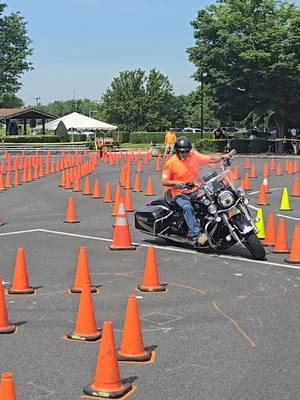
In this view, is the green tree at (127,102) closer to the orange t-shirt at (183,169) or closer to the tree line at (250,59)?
the tree line at (250,59)

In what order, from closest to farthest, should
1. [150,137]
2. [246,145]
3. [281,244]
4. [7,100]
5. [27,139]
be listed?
[281,244], [246,145], [27,139], [150,137], [7,100]

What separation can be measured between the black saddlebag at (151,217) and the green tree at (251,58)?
112 ft

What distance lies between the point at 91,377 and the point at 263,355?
4.84 ft

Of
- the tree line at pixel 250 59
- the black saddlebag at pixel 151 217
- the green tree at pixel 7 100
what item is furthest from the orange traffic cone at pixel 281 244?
the green tree at pixel 7 100

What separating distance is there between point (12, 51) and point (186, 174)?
280ft

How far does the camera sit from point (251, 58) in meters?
43.9

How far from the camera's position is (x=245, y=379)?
512 cm

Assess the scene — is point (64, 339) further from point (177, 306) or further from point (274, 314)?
point (274, 314)

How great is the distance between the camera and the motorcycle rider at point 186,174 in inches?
410

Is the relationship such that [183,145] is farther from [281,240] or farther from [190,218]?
[281,240]

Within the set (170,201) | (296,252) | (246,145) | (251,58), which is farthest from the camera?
(246,145)

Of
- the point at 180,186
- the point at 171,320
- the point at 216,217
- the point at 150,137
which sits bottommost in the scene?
the point at 171,320

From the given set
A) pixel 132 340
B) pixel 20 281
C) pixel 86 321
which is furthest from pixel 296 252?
pixel 132 340

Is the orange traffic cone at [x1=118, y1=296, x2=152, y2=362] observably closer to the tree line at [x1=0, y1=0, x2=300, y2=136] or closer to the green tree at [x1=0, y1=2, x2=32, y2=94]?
the tree line at [x1=0, y1=0, x2=300, y2=136]
